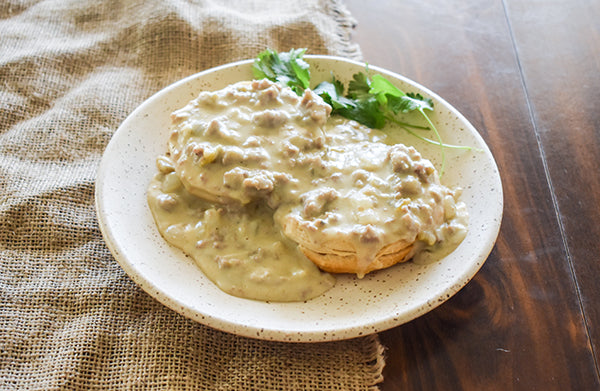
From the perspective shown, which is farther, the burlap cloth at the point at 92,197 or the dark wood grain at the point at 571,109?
the dark wood grain at the point at 571,109

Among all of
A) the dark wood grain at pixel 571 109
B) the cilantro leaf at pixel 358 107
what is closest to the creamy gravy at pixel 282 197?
the cilantro leaf at pixel 358 107

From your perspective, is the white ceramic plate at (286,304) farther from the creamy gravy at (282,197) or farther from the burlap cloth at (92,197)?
the burlap cloth at (92,197)

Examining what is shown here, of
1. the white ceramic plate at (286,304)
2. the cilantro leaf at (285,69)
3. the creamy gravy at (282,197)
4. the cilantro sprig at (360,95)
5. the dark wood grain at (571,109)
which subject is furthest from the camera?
the cilantro leaf at (285,69)

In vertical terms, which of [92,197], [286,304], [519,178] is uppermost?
[519,178]

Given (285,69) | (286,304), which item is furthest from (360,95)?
(286,304)

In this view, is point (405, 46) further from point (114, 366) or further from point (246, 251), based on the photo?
point (114, 366)

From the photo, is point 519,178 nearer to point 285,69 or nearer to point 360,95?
point 360,95

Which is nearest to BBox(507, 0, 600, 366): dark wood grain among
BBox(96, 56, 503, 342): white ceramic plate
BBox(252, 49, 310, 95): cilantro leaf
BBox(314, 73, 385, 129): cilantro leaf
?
BBox(96, 56, 503, 342): white ceramic plate
